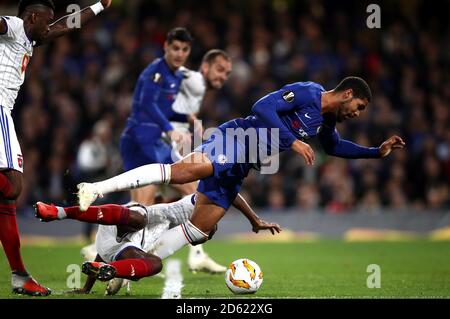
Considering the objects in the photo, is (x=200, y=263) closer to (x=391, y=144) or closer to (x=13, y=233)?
(x=391, y=144)

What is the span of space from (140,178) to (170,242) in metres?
0.66

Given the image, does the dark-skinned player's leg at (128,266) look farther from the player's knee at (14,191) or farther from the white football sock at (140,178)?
the player's knee at (14,191)

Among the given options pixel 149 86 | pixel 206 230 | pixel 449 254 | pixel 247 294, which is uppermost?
pixel 149 86

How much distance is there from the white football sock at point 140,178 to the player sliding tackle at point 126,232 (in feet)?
0.64

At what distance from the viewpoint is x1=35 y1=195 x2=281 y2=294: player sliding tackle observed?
271 inches

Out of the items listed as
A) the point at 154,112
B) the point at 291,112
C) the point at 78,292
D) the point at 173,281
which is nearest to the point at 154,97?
the point at 154,112

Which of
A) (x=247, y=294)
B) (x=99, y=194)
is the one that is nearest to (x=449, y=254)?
(x=247, y=294)

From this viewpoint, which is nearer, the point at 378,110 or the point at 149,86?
the point at 149,86

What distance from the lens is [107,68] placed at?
18438 millimetres

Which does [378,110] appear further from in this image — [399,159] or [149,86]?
[149,86]

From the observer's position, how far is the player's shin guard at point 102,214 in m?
7.17

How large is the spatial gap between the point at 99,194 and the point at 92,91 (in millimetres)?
10873

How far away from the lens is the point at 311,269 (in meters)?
10.4

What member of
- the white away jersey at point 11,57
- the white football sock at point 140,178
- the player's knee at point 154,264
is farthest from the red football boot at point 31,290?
the white away jersey at point 11,57
